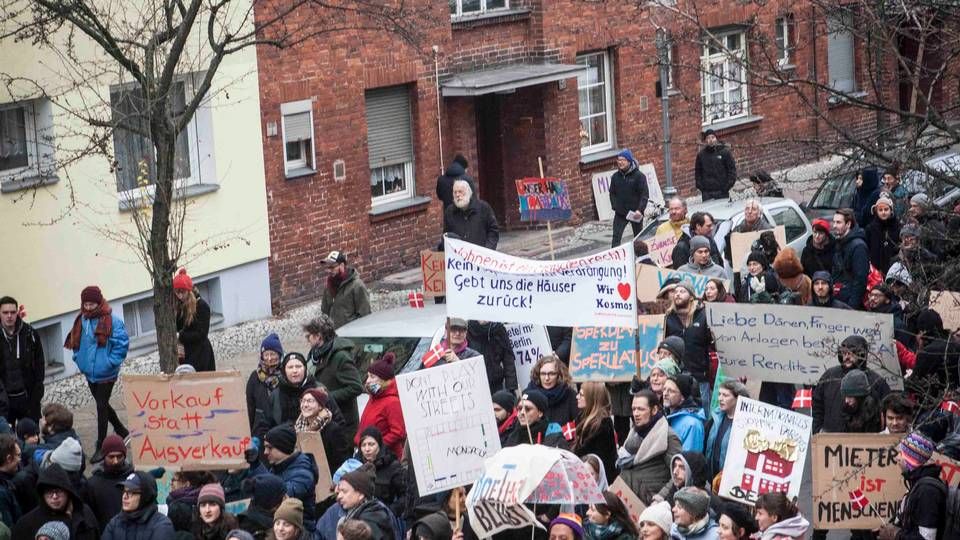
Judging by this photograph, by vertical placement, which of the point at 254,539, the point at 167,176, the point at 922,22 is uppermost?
the point at 922,22

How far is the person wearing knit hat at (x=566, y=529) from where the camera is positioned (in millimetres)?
9461

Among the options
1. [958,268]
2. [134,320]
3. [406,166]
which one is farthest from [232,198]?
[958,268]

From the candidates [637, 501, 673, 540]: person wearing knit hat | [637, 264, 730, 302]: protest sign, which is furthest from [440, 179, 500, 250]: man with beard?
[637, 501, 673, 540]: person wearing knit hat

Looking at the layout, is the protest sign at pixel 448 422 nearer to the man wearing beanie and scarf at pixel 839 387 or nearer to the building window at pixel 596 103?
the man wearing beanie and scarf at pixel 839 387

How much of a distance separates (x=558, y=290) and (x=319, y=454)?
2322 mm

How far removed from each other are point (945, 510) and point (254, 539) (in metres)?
4.06

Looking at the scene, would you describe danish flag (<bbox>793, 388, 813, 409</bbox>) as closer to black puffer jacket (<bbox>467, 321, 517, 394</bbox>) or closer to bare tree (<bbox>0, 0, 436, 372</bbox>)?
black puffer jacket (<bbox>467, 321, 517, 394</bbox>)

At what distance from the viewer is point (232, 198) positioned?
70.3 feet

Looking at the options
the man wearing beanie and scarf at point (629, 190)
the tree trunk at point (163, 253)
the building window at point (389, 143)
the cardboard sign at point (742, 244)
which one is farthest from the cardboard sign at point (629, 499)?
the building window at point (389, 143)

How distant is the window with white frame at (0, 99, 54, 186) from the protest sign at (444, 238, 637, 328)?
23.7 ft

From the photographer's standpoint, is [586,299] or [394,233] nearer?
[586,299]

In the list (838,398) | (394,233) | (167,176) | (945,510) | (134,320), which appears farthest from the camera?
(394,233)

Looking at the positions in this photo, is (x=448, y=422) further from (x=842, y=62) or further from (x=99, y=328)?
(x=842, y=62)

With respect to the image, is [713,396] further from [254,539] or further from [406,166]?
[406,166]
